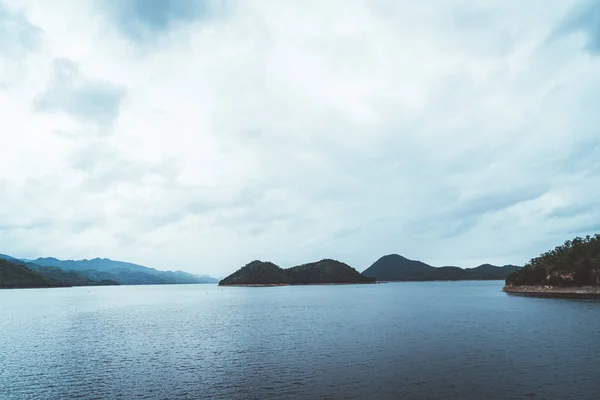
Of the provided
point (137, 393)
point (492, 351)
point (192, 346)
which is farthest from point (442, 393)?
point (192, 346)

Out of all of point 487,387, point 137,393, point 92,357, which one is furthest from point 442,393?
point 92,357

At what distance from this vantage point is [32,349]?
237 ft

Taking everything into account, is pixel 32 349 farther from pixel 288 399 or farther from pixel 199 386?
pixel 288 399

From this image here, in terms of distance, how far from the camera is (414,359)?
5725cm

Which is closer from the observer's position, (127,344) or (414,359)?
(414,359)

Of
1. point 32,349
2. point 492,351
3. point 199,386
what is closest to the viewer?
point 199,386

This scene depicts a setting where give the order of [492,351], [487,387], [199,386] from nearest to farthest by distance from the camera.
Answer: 1. [487,387]
2. [199,386]
3. [492,351]

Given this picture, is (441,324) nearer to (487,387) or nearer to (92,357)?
(487,387)

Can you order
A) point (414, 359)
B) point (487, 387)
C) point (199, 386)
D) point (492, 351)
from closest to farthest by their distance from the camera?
point (487, 387) → point (199, 386) → point (414, 359) → point (492, 351)

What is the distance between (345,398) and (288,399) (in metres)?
6.20

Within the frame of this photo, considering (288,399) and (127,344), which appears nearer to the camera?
(288,399)

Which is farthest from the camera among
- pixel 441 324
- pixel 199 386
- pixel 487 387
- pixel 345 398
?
pixel 441 324

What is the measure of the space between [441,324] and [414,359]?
44.7m

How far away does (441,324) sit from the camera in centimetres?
9675
